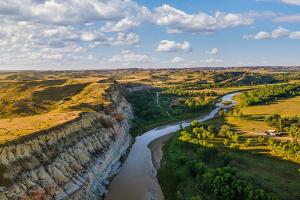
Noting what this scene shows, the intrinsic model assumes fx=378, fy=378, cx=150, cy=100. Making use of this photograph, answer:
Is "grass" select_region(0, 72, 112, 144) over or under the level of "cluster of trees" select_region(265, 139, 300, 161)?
over

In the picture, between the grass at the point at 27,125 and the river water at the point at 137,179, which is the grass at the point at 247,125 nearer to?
the river water at the point at 137,179

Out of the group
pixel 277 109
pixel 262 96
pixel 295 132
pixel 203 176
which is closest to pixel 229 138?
pixel 295 132

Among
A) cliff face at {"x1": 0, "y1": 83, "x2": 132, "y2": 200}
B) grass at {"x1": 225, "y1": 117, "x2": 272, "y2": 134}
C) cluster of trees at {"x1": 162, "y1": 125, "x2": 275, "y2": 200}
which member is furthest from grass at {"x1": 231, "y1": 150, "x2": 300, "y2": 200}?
grass at {"x1": 225, "y1": 117, "x2": 272, "y2": 134}

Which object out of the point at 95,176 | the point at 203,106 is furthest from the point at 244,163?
the point at 203,106

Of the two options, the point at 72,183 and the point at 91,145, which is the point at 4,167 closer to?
the point at 72,183

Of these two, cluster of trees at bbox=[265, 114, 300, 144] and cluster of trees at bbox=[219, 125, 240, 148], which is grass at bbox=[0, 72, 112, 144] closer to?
cluster of trees at bbox=[219, 125, 240, 148]

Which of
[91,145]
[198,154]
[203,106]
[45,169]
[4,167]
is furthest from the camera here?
[203,106]

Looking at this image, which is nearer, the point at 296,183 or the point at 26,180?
the point at 26,180
